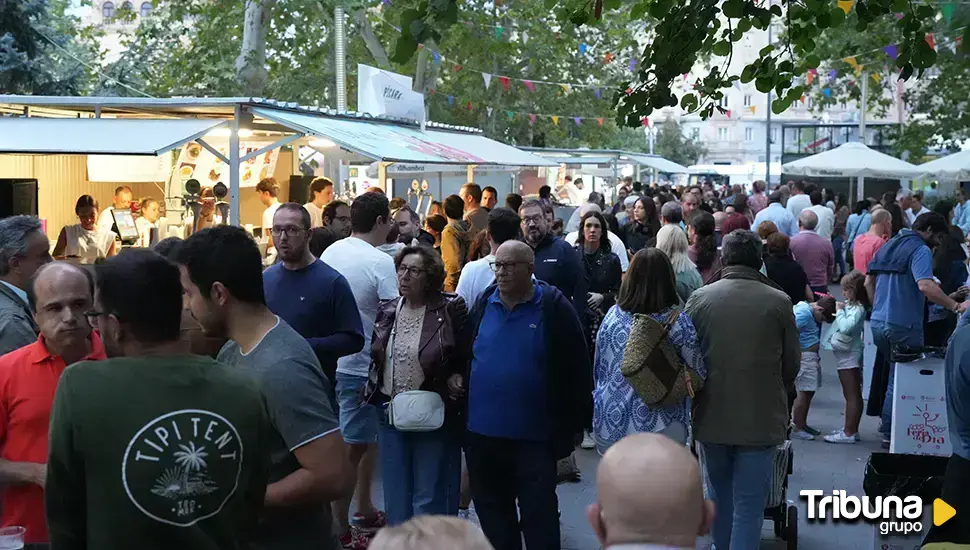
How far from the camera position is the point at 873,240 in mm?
12133

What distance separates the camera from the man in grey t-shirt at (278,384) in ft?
10.6

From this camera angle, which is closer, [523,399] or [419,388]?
[523,399]

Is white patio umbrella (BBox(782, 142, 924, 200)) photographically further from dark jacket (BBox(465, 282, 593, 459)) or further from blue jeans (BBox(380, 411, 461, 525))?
dark jacket (BBox(465, 282, 593, 459))

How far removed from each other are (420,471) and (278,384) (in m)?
3.04

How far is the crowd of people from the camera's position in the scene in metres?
2.81

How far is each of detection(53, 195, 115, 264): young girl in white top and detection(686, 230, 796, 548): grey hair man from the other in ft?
24.6

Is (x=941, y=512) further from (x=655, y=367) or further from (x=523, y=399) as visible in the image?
(x=523, y=399)

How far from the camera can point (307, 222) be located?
6.11m

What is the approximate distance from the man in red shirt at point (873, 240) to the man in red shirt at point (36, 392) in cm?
942

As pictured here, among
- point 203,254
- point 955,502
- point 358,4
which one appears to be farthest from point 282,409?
point 358,4

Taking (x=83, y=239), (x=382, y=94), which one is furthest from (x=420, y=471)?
(x=382, y=94)

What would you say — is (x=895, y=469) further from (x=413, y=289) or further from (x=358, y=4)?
(x=358, y=4)

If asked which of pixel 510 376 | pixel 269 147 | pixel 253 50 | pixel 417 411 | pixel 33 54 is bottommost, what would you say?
pixel 417 411

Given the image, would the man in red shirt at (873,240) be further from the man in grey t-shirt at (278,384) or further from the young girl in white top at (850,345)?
the man in grey t-shirt at (278,384)
